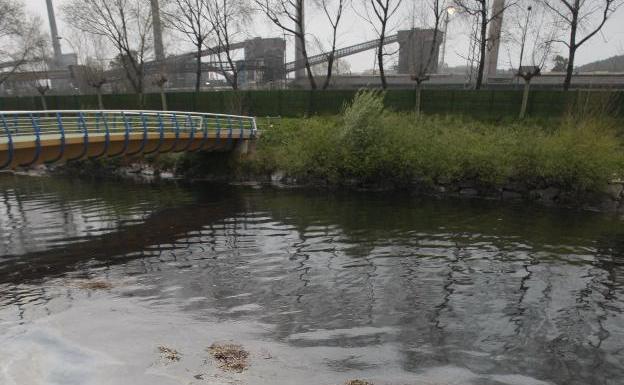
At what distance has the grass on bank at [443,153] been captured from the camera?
735 inches

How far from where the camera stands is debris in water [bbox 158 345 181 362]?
7262 millimetres

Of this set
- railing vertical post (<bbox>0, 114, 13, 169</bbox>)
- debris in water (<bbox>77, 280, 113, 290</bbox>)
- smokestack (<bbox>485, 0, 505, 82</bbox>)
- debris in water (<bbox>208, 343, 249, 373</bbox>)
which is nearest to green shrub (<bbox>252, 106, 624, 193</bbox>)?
smokestack (<bbox>485, 0, 505, 82</bbox>)

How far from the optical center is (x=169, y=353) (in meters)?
7.42

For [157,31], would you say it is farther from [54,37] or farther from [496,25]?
[496,25]

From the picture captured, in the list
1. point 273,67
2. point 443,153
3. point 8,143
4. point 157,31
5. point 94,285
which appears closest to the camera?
point 94,285

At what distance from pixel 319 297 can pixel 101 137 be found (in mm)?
12411

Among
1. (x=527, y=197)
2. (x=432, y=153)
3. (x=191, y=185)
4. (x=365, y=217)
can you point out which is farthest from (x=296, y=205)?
(x=527, y=197)

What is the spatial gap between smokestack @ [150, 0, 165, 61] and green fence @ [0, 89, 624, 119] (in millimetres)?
6657

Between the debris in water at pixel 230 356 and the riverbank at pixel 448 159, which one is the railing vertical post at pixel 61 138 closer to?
the riverbank at pixel 448 159

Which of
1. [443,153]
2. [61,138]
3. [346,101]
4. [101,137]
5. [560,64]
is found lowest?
[443,153]

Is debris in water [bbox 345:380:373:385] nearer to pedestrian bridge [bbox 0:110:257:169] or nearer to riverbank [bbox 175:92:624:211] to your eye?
pedestrian bridge [bbox 0:110:257:169]

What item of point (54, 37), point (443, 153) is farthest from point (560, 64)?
point (54, 37)

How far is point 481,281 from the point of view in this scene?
35.0 ft

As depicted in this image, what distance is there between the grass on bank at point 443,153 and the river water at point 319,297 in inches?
95.2
